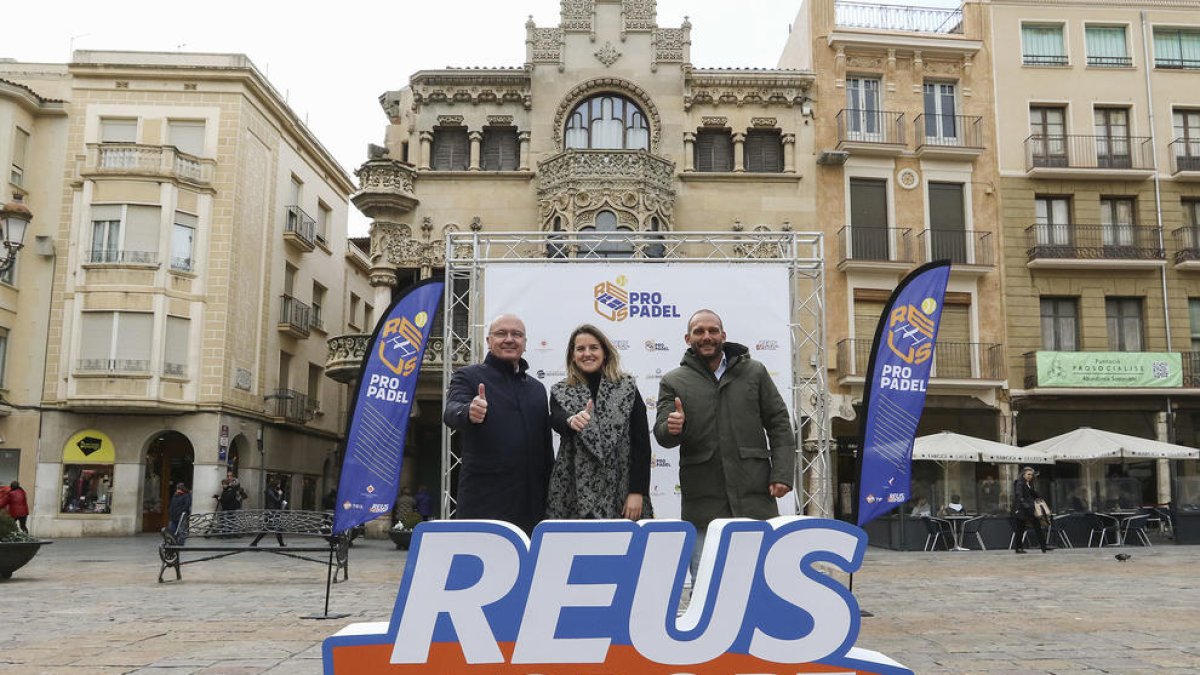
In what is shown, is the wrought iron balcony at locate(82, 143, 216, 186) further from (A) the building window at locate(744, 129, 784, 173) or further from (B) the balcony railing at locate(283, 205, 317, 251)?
(A) the building window at locate(744, 129, 784, 173)

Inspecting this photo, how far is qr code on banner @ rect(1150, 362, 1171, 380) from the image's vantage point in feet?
84.1

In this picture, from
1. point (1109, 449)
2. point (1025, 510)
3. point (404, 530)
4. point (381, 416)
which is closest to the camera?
point (381, 416)

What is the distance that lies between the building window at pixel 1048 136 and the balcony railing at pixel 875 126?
388 centimetres

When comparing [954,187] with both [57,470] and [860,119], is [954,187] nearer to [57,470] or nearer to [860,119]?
[860,119]

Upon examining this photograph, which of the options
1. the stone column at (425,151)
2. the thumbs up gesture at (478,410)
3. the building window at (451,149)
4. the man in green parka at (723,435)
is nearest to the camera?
the thumbs up gesture at (478,410)

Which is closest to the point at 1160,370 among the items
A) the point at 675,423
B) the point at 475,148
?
the point at 475,148

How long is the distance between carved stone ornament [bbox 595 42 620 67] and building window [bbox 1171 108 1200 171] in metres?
16.1

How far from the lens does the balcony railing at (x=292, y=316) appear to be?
29891 millimetres

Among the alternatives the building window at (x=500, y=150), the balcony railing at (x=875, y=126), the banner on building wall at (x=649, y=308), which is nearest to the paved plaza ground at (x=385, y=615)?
the banner on building wall at (x=649, y=308)

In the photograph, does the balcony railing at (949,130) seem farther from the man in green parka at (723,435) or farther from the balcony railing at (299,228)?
the man in green parka at (723,435)

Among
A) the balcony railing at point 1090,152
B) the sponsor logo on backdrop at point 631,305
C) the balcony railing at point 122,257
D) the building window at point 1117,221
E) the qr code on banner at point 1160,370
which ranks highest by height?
the balcony railing at point 1090,152

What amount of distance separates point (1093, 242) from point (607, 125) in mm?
14002

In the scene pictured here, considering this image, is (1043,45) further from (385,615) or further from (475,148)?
(385,615)

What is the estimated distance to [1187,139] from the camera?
27.2 meters
